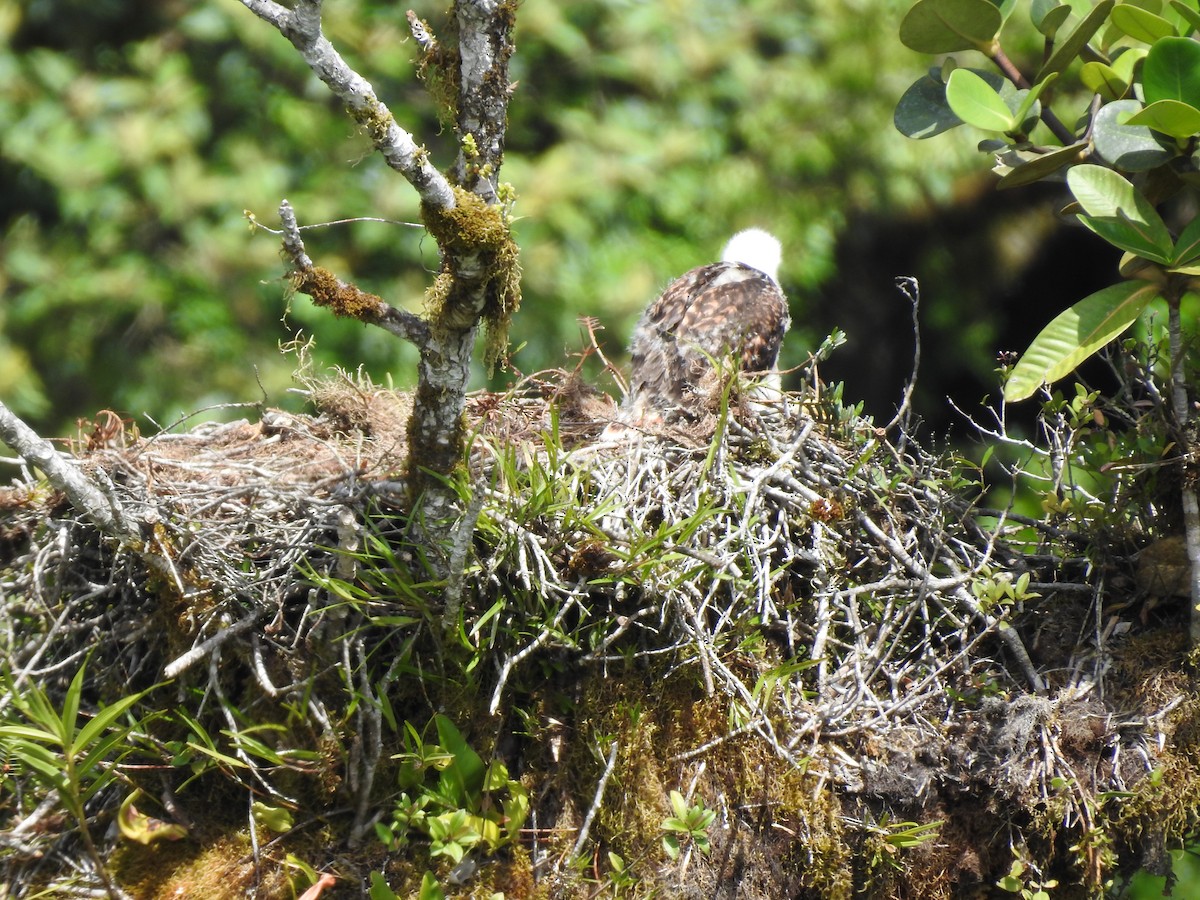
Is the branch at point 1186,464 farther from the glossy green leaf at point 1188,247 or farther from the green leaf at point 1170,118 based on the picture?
the green leaf at point 1170,118

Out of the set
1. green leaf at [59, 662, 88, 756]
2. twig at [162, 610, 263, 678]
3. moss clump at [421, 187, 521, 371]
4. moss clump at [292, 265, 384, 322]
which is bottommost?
green leaf at [59, 662, 88, 756]

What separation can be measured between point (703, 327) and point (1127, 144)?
62.5 inches

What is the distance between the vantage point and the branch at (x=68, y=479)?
1995mm

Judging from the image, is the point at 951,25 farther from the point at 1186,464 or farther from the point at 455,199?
the point at 455,199

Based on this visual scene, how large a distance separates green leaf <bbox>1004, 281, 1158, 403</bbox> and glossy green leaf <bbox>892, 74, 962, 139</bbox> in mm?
532

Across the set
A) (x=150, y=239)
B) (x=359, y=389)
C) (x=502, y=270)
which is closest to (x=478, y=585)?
(x=502, y=270)

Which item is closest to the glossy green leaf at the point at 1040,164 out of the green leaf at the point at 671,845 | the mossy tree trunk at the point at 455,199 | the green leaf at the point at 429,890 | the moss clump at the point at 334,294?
the mossy tree trunk at the point at 455,199

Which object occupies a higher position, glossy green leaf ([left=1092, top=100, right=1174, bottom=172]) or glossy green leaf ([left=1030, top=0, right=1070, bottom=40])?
glossy green leaf ([left=1030, top=0, right=1070, bottom=40])

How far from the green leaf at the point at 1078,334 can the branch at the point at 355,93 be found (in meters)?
1.22

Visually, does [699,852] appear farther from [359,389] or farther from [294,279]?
[359,389]

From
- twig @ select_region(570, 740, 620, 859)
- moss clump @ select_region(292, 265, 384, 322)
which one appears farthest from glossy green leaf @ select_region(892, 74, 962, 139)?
twig @ select_region(570, 740, 620, 859)

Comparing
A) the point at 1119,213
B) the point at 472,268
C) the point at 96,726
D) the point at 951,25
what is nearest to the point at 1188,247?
the point at 1119,213

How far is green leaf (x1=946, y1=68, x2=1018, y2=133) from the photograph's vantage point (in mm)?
2076

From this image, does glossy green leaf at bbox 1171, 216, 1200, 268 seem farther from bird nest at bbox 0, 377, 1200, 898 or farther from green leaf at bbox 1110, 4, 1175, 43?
bird nest at bbox 0, 377, 1200, 898
